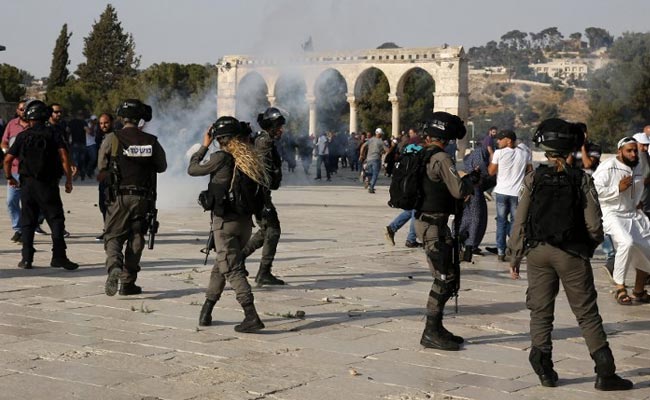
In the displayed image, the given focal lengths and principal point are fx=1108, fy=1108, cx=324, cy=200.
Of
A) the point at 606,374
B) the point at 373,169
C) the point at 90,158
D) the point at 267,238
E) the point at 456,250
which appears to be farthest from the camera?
the point at 90,158

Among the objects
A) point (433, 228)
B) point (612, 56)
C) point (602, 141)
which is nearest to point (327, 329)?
point (433, 228)

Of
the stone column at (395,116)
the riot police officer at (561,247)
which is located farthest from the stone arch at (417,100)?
the riot police officer at (561,247)

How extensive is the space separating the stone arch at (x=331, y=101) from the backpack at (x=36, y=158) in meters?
68.9

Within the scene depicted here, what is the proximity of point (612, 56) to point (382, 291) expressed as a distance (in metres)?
68.3

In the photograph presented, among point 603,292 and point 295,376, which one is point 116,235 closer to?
point 295,376

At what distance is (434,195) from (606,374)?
68.3 inches

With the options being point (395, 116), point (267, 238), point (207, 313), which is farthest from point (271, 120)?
point (395, 116)

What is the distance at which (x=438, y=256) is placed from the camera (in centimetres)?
744

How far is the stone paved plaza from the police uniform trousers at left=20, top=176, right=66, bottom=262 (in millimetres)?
→ 233

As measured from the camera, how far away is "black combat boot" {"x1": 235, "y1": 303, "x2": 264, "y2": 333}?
7.80 metres

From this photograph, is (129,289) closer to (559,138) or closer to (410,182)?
(410,182)

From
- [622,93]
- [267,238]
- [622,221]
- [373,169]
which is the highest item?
[622,93]

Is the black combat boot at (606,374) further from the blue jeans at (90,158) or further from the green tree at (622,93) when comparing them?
the green tree at (622,93)

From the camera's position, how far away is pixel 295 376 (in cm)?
658
